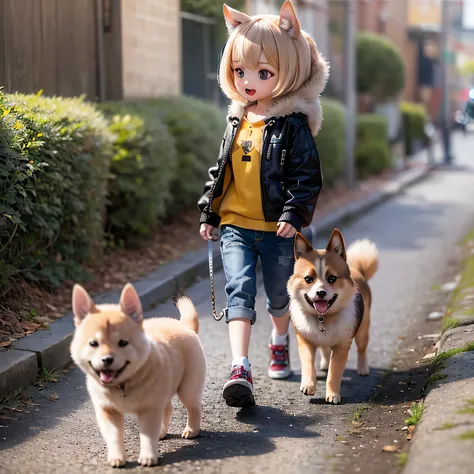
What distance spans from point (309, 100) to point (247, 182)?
1.90 feet

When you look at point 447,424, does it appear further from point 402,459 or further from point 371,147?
point 371,147

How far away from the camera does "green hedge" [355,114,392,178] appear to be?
19.3 meters

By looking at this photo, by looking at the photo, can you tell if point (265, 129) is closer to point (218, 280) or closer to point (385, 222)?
point (218, 280)

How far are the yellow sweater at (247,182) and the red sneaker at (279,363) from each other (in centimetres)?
84

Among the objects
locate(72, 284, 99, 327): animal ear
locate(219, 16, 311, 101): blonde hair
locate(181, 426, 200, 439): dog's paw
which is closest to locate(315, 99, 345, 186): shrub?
locate(219, 16, 311, 101): blonde hair

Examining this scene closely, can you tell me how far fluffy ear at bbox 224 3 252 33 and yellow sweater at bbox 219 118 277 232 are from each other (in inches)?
21.3

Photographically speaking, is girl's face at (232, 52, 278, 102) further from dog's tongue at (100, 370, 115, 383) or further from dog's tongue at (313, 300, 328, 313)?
dog's tongue at (100, 370, 115, 383)

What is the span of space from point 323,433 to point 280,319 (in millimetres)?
1028

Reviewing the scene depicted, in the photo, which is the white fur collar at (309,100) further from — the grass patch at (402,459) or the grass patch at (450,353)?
the grass patch at (402,459)

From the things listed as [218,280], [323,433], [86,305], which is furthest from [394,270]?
[86,305]

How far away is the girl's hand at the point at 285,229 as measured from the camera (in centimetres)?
471

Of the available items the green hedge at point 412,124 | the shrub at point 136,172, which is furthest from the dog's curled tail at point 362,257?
the green hedge at point 412,124

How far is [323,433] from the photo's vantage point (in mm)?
4336

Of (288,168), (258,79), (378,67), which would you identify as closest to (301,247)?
(288,168)
